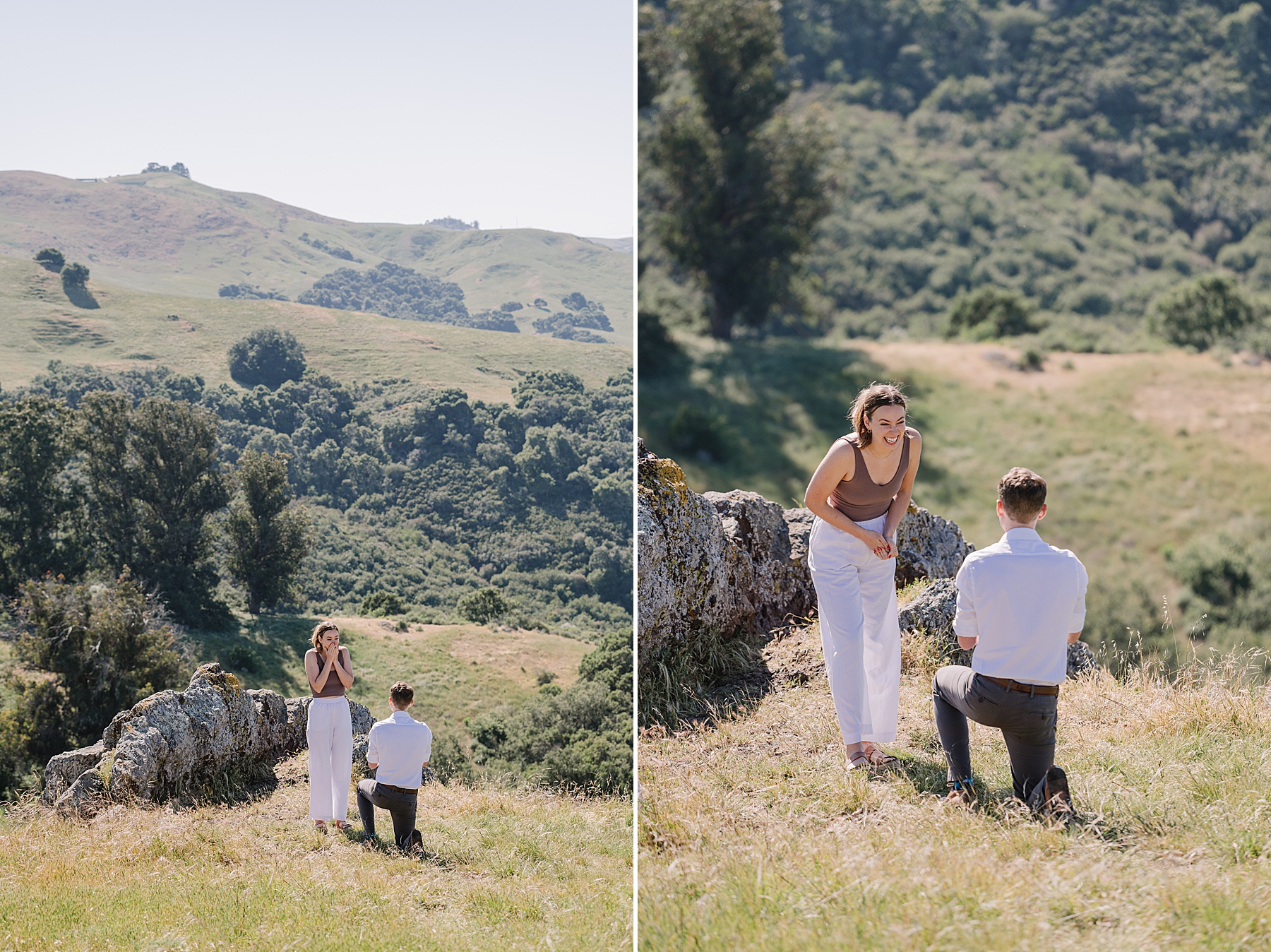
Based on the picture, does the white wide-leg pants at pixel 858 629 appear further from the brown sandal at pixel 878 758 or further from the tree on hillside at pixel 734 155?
the tree on hillside at pixel 734 155

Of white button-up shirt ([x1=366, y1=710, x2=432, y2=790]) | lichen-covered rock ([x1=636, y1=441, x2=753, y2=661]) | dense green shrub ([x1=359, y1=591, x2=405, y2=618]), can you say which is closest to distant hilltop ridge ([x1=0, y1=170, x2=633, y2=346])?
dense green shrub ([x1=359, y1=591, x2=405, y2=618])

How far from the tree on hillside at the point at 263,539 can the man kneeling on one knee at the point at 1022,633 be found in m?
37.5

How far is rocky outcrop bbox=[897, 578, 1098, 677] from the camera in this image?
4.33 m

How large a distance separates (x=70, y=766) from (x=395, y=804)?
4.95 meters

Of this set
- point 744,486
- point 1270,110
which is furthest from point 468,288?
point 744,486

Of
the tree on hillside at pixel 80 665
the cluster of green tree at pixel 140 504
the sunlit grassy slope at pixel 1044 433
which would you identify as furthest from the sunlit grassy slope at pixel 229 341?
the sunlit grassy slope at pixel 1044 433

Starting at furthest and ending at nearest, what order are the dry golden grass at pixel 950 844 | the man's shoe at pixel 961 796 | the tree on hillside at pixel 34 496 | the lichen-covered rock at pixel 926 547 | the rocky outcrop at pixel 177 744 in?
the tree on hillside at pixel 34 496 < the rocky outcrop at pixel 177 744 < the lichen-covered rock at pixel 926 547 < the man's shoe at pixel 961 796 < the dry golden grass at pixel 950 844

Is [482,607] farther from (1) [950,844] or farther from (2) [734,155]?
(1) [950,844]

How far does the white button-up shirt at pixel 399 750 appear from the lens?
444 centimetres

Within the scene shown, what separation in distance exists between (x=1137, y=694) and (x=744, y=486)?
71.4 feet

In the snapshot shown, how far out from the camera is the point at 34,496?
31750 mm

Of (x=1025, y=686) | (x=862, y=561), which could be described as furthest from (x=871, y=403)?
(x=1025, y=686)

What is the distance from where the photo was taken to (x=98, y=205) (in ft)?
305

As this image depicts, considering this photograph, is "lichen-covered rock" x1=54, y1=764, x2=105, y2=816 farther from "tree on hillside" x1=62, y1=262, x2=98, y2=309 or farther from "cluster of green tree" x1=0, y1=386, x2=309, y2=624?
"tree on hillside" x1=62, y1=262, x2=98, y2=309
